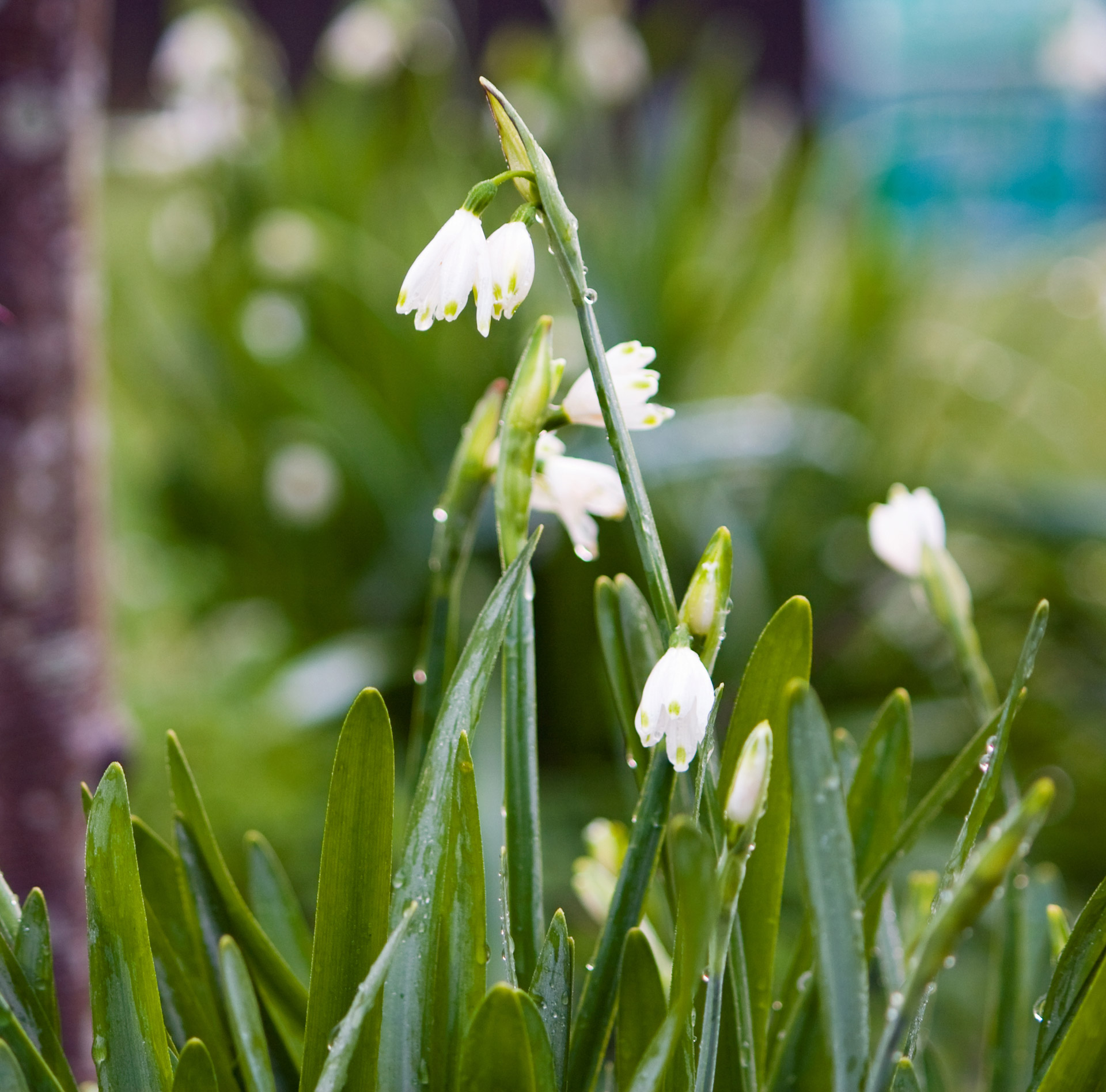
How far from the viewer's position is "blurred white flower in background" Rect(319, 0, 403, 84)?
6.42ft

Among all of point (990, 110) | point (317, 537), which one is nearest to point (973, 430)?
point (317, 537)

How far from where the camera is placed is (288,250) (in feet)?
5.87

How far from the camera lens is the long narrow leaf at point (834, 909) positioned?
381mm

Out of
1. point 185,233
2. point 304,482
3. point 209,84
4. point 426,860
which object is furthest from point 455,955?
point 185,233

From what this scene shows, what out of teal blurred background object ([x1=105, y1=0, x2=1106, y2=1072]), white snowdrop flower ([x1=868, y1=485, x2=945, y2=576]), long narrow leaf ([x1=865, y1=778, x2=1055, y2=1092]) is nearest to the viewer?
long narrow leaf ([x1=865, y1=778, x2=1055, y2=1092])

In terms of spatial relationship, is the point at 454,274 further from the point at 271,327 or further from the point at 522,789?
the point at 271,327

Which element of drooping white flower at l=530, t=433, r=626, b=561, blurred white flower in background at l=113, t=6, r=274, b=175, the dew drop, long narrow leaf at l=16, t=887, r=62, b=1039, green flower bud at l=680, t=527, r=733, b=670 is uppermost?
blurred white flower in background at l=113, t=6, r=274, b=175

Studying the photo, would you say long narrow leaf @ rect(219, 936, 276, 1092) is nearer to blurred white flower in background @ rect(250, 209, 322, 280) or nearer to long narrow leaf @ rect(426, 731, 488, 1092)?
long narrow leaf @ rect(426, 731, 488, 1092)

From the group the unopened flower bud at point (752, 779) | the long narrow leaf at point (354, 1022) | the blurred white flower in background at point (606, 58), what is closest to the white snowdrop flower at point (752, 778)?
the unopened flower bud at point (752, 779)

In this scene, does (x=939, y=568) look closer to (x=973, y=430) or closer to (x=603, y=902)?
(x=603, y=902)

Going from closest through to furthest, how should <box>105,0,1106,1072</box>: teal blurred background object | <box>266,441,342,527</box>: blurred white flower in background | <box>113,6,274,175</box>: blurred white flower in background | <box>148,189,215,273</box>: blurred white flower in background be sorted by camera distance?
<box>105,0,1106,1072</box>: teal blurred background object < <box>266,441,342,527</box>: blurred white flower in background < <box>113,6,274,175</box>: blurred white flower in background < <box>148,189,215,273</box>: blurred white flower in background

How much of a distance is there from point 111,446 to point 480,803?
72.4 inches

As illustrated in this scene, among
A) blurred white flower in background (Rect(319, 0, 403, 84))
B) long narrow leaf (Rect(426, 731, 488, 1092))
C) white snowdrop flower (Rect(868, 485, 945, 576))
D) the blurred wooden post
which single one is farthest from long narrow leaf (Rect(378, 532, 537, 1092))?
blurred white flower in background (Rect(319, 0, 403, 84))

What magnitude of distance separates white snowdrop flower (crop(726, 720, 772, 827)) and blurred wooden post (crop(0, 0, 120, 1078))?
1.79 feet
